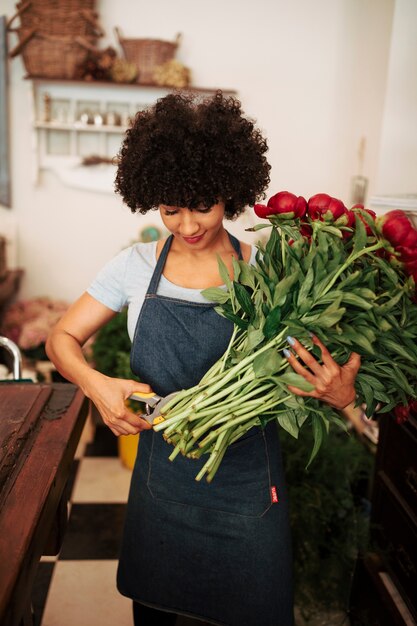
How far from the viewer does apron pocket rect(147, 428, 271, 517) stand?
144 centimetres

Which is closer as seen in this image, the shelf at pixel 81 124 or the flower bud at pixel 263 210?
the flower bud at pixel 263 210

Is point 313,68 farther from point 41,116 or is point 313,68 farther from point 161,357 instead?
point 161,357

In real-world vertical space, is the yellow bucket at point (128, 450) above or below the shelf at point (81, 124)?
below

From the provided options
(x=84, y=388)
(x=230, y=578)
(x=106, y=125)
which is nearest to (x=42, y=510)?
(x=84, y=388)

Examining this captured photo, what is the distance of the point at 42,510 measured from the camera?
1091 millimetres

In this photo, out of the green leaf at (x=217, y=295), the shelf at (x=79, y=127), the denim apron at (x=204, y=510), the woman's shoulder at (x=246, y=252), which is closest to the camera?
the green leaf at (x=217, y=295)

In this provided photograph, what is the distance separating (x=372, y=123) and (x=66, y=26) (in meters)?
1.90

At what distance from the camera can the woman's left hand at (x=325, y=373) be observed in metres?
1.14

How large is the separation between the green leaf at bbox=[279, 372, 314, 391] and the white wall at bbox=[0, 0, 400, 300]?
284cm

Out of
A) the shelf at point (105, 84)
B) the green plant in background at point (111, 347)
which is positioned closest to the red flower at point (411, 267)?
the green plant in background at point (111, 347)

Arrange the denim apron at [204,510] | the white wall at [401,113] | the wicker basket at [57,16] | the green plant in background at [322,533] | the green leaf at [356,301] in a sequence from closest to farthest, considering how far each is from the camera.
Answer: the green leaf at [356,301], the denim apron at [204,510], the green plant in background at [322,533], the white wall at [401,113], the wicker basket at [57,16]

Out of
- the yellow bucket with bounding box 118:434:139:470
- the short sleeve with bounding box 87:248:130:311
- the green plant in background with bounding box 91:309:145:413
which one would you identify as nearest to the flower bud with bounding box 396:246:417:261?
the short sleeve with bounding box 87:248:130:311

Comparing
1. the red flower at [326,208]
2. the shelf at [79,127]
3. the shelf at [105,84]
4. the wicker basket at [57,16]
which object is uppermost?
the wicker basket at [57,16]

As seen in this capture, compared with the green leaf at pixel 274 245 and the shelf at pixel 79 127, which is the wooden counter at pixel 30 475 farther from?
the shelf at pixel 79 127
